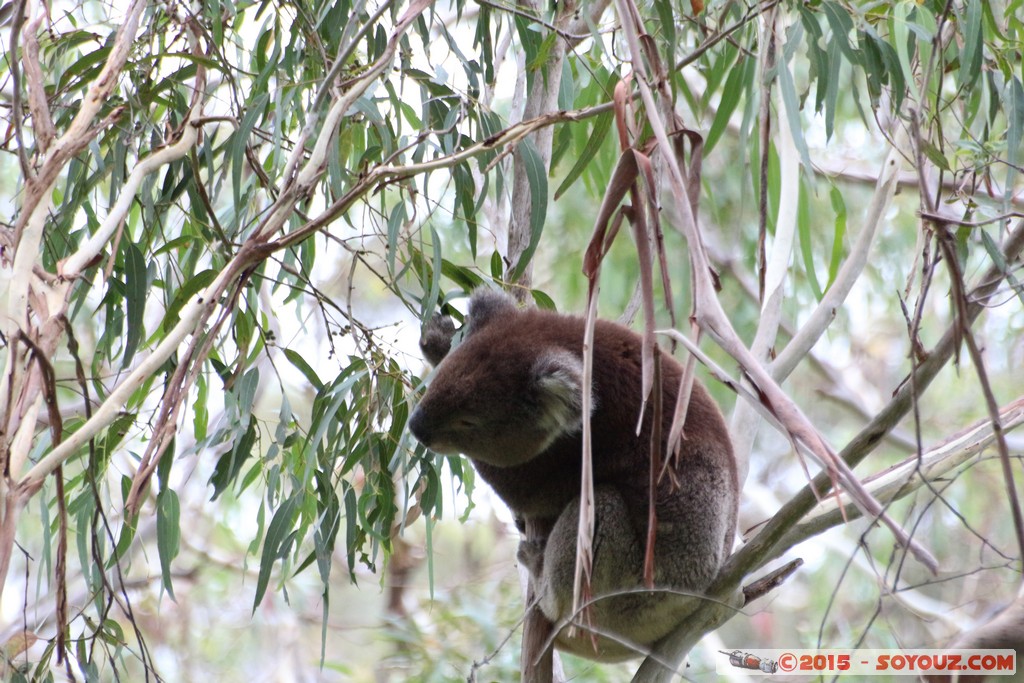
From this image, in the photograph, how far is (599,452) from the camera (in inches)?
94.7

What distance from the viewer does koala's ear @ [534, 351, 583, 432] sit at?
2230 millimetres

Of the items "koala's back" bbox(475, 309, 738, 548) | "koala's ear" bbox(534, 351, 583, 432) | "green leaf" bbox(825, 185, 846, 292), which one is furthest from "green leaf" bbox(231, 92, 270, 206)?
"green leaf" bbox(825, 185, 846, 292)

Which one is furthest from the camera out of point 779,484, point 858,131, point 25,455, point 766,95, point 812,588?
point 779,484

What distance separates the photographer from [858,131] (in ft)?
20.3

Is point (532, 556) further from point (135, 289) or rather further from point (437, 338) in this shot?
point (135, 289)

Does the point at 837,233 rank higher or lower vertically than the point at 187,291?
higher

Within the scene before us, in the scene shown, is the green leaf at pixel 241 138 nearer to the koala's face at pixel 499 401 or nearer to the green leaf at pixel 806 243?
the koala's face at pixel 499 401

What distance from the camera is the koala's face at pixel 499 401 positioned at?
2.29 meters

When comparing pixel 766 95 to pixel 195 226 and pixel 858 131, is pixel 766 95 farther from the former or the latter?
pixel 858 131

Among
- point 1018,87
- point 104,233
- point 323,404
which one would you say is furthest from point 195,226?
point 1018,87

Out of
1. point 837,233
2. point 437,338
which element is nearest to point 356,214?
point 437,338

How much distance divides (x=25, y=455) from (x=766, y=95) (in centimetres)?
155

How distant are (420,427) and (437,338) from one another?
16.9 inches

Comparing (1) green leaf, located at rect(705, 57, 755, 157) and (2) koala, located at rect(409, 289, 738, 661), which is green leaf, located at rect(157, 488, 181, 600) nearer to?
(2) koala, located at rect(409, 289, 738, 661)
